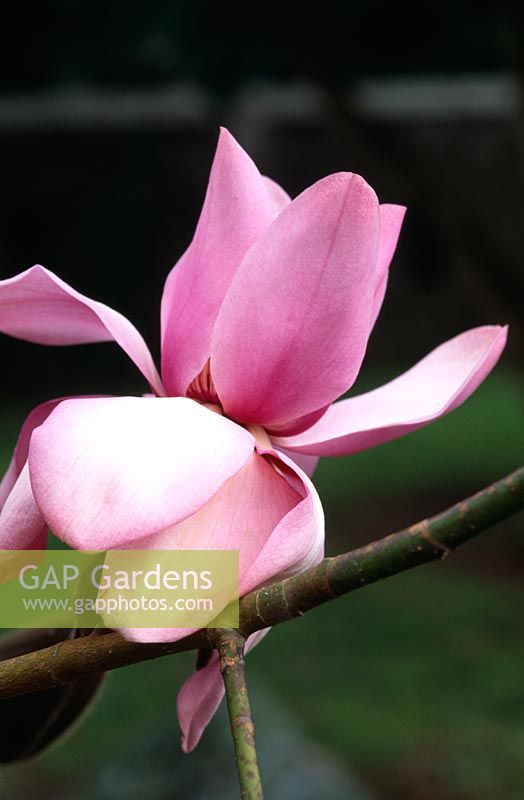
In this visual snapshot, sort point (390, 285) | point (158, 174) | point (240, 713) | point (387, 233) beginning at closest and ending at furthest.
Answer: point (240, 713) → point (387, 233) → point (390, 285) → point (158, 174)

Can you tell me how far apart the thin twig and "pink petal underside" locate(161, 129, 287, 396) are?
0.28 feet

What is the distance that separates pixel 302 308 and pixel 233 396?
0.11 ft

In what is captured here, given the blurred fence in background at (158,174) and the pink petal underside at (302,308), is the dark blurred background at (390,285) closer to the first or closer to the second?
the blurred fence in background at (158,174)

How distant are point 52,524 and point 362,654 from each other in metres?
2.41

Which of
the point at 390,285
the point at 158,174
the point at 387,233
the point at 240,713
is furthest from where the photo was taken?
the point at 158,174

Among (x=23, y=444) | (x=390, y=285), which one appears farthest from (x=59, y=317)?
(x=390, y=285)

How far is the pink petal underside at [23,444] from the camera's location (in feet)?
0.99

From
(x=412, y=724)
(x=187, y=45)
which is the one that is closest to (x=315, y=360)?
(x=412, y=724)

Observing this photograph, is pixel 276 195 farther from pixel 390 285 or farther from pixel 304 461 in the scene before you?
pixel 390 285

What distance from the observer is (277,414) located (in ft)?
0.96

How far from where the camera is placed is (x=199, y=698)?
0.29 metres

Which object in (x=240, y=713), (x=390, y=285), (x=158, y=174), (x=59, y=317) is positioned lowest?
(x=240, y=713)

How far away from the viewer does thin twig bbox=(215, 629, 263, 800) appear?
0.20m

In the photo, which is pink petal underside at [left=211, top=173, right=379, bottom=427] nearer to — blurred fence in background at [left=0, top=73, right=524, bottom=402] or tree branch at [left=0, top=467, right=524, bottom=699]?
tree branch at [left=0, top=467, right=524, bottom=699]
